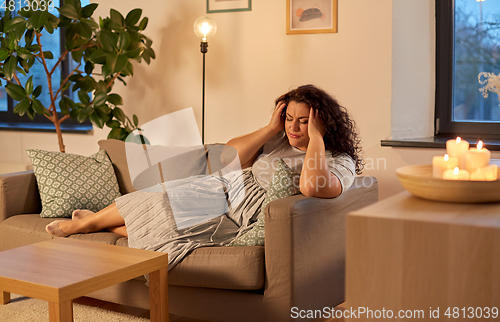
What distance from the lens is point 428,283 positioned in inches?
31.1

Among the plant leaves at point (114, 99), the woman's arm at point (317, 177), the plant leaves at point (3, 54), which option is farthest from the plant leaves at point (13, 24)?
the woman's arm at point (317, 177)

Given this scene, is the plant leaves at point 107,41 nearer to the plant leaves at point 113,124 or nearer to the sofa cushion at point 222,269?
the plant leaves at point 113,124

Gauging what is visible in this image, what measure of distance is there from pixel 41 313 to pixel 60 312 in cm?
83

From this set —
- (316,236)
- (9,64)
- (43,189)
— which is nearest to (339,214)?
(316,236)

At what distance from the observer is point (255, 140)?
7.87ft

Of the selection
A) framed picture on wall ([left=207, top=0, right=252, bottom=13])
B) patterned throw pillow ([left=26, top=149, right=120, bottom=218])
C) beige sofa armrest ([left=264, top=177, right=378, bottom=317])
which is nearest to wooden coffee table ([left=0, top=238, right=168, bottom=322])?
beige sofa armrest ([left=264, top=177, right=378, bottom=317])

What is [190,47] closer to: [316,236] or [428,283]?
[316,236]

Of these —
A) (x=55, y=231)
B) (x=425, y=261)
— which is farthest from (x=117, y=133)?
(x=425, y=261)

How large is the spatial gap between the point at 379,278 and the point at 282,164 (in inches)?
50.5

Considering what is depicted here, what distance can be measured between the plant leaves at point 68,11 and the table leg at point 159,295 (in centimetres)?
201

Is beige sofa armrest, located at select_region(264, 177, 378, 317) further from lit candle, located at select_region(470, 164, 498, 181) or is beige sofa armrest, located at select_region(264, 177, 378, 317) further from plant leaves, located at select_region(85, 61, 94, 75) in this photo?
plant leaves, located at select_region(85, 61, 94, 75)

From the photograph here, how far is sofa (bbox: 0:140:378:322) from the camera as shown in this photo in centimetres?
187

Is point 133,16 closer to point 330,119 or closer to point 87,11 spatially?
point 87,11

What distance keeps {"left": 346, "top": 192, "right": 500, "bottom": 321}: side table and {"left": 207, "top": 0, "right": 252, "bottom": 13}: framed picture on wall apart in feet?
8.58
